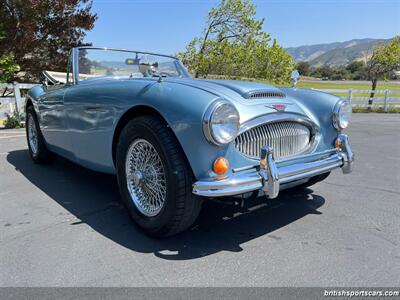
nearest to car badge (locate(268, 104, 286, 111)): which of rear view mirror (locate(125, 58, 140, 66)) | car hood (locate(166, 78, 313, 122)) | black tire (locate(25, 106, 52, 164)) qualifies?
car hood (locate(166, 78, 313, 122))

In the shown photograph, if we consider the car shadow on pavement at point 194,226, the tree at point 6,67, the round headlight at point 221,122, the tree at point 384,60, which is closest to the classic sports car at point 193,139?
the round headlight at point 221,122

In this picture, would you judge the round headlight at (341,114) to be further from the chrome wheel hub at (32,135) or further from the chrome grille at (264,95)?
the chrome wheel hub at (32,135)

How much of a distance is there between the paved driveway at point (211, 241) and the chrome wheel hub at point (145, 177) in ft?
0.79

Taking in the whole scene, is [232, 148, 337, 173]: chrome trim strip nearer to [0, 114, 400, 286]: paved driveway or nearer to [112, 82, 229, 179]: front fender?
[112, 82, 229, 179]: front fender

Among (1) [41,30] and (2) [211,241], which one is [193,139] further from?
(1) [41,30]

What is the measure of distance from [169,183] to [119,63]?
2391mm

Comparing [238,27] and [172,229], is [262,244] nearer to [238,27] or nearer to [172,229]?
[172,229]

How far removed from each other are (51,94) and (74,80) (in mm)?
538

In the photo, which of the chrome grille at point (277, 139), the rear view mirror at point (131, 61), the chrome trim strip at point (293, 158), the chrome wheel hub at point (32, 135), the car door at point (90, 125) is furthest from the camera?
the chrome wheel hub at point (32, 135)

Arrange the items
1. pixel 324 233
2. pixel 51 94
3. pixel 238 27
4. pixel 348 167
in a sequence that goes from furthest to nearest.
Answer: pixel 238 27, pixel 51 94, pixel 348 167, pixel 324 233

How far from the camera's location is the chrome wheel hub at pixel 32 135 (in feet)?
16.5

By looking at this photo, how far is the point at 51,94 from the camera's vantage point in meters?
4.23

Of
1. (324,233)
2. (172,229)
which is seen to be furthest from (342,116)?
(172,229)

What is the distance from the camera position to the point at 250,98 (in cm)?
271
